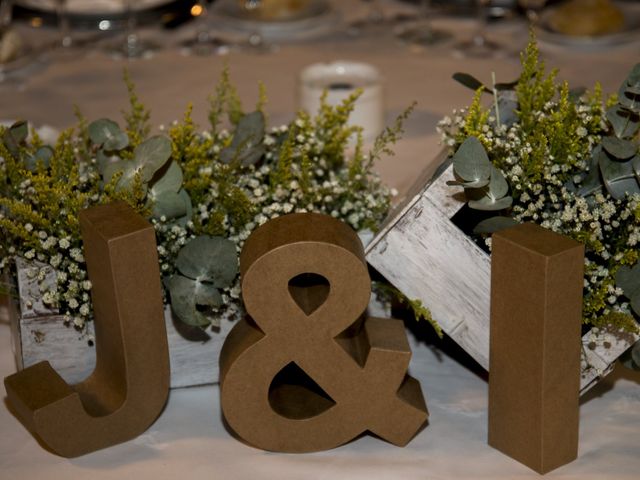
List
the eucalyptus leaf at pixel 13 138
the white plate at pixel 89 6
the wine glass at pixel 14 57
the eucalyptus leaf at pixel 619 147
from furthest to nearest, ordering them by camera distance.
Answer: the white plate at pixel 89 6 < the wine glass at pixel 14 57 < the eucalyptus leaf at pixel 13 138 < the eucalyptus leaf at pixel 619 147

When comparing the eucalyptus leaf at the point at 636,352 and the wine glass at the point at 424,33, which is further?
the wine glass at the point at 424,33

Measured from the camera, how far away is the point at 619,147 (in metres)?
1.08

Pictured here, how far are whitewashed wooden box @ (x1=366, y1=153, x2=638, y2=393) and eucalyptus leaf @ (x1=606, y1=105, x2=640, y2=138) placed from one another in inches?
7.5

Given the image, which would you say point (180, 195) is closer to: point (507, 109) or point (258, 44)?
point (507, 109)

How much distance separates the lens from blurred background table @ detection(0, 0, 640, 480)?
3.49ft

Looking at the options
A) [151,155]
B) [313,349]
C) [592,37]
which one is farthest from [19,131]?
[592,37]

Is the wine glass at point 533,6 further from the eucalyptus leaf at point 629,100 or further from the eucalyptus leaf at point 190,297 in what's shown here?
the eucalyptus leaf at point 190,297

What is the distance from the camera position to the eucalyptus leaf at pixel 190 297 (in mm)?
1098

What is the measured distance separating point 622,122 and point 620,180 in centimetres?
8

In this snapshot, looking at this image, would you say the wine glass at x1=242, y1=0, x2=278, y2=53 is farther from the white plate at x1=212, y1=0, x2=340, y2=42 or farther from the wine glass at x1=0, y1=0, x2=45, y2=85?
the wine glass at x1=0, y1=0, x2=45, y2=85

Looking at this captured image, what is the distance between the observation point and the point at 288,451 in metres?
1.08

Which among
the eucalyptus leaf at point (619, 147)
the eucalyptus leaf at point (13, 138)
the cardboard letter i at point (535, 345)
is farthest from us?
the eucalyptus leaf at point (13, 138)

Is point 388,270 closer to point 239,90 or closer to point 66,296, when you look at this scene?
point 66,296

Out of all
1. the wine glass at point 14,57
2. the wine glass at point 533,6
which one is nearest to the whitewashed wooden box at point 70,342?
the wine glass at point 14,57
